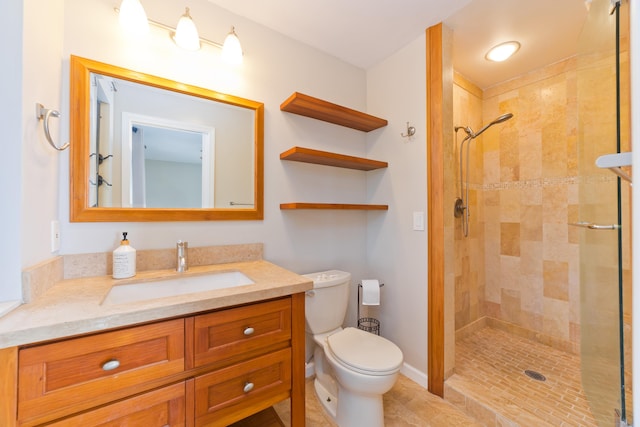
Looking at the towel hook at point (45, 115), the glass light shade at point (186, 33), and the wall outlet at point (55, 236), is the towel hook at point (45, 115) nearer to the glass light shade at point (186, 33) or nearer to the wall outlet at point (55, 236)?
the wall outlet at point (55, 236)

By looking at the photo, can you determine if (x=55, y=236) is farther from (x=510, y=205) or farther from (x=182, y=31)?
(x=510, y=205)

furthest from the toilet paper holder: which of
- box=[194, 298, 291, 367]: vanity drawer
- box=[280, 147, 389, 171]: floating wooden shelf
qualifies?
box=[194, 298, 291, 367]: vanity drawer

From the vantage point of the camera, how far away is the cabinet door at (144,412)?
2.44ft

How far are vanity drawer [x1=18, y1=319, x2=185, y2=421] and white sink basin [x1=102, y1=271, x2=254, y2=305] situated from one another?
10.9 inches

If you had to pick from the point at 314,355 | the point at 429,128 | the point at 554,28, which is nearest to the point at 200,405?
the point at 314,355

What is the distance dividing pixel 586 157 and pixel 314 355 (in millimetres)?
1991

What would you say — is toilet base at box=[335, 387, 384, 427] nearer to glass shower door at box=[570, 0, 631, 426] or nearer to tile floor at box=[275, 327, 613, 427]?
tile floor at box=[275, 327, 613, 427]

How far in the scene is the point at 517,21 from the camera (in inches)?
63.6

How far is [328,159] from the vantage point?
1754mm

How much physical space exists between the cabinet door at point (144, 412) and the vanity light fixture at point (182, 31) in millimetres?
1592

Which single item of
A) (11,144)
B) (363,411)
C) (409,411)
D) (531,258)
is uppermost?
(11,144)

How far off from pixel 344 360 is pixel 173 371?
79 cm

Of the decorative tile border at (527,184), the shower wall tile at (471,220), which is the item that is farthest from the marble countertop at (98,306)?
the decorative tile border at (527,184)

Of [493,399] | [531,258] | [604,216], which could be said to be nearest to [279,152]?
[604,216]
